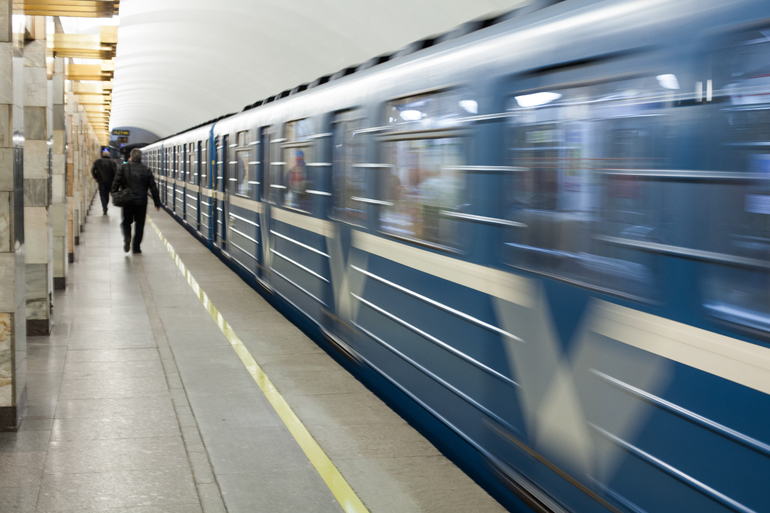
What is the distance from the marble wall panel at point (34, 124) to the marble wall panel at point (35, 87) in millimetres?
92

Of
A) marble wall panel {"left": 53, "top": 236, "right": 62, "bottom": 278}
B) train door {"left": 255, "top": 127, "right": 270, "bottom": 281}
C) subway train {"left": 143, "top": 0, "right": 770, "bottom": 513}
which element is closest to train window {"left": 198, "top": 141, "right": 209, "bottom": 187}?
marble wall panel {"left": 53, "top": 236, "right": 62, "bottom": 278}

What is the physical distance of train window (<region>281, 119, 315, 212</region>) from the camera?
712 centimetres

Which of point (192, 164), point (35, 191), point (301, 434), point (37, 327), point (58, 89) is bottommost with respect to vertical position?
point (301, 434)

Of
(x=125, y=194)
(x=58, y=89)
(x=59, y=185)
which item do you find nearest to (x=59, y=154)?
(x=59, y=185)

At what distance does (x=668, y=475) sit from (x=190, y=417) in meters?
3.37

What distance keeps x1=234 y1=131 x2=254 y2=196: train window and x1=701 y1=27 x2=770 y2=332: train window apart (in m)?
8.00

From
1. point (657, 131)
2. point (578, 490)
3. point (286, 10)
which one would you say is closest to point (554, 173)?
point (657, 131)

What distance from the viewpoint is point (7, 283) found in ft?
15.3

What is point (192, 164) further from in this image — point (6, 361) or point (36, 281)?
point (6, 361)

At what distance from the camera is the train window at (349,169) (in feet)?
18.6

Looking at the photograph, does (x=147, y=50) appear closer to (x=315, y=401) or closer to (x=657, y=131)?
(x=315, y=401)

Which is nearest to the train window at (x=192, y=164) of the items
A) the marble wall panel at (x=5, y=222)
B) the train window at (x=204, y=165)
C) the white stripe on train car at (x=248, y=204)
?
the train window at (x=204, y=165)

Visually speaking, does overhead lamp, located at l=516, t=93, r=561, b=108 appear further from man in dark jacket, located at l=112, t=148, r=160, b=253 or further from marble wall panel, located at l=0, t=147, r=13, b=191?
man in dark jacket, located at l=112, t=148, r=160, b=253

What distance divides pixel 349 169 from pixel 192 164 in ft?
38.9
